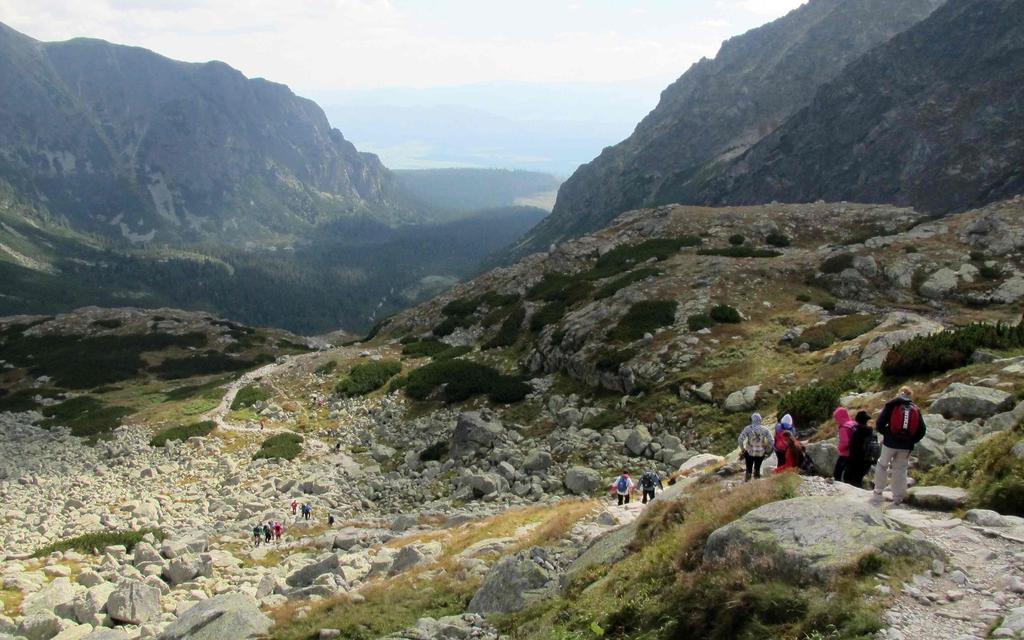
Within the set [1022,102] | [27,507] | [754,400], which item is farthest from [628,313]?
[1022,102]

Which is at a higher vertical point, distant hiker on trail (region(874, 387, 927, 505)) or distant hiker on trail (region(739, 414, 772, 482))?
distant hiker on trail (region(874, 387, 927, 505))

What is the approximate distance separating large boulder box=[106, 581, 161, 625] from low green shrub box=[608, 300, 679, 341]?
91.0 ft

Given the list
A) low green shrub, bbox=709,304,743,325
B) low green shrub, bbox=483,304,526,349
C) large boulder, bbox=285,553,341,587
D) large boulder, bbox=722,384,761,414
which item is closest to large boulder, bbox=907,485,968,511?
large boulder, bbox=285,553,341,587

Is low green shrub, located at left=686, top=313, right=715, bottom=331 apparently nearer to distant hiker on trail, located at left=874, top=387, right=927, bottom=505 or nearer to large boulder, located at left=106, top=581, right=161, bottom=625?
distant hiker on trail, located at left=874, top=387, right=927, bottom=505

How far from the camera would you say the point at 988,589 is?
871 cm

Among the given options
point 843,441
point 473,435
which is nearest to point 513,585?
point 843,441

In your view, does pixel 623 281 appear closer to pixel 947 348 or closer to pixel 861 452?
pixel 947 348

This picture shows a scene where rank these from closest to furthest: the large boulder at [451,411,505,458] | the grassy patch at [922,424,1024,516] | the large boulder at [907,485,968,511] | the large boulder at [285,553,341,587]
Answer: the grassy patch at [922,424,1024,516]
the large boulder at [907,485,968,511]
the large boulder at [285,553,341,587]
the large boulder at [451,411,505,458]

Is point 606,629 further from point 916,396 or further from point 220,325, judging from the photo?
point 220,325

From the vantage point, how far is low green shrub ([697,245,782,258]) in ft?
178

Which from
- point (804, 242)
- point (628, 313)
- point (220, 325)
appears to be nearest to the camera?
Result: point (628, 313)

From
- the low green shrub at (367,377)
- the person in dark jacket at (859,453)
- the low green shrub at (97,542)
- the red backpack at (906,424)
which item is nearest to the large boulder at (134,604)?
the low green shrub at (97,542)

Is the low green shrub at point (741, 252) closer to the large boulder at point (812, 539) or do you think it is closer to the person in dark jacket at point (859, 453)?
the person in dark jacket at point (859, 453)

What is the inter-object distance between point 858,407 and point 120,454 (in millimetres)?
47333
